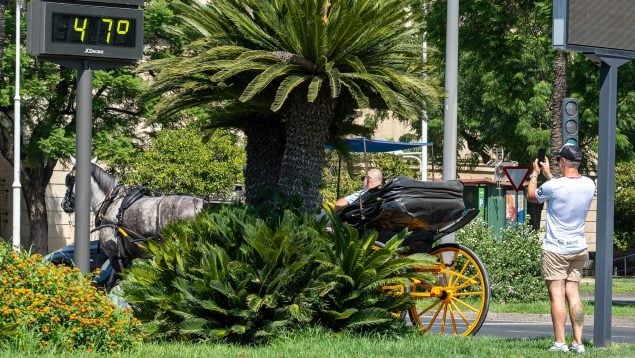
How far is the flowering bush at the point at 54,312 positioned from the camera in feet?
30.5

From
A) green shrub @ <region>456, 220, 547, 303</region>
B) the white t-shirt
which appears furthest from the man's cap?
green shrub @ <region>456, 220, 547, 303</region>

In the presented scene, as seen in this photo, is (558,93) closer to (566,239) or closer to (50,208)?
(566,239)

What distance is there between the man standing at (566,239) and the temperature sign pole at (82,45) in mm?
3934

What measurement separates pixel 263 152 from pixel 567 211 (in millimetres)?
4243

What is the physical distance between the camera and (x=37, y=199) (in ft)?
131

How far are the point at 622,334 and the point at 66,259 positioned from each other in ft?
28.4

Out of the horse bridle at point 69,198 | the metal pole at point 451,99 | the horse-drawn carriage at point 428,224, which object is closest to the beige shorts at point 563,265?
the horse-drawn carriage at point 428,224

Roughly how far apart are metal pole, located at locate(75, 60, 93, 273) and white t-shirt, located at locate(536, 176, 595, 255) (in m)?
4.08

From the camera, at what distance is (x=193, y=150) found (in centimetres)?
3659

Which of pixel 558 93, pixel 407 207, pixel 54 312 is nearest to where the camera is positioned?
pixel 54 312

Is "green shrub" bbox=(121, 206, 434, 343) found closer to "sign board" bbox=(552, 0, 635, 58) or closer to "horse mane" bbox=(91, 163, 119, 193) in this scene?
"sign board" bbox=(552, 0, 635, 58)

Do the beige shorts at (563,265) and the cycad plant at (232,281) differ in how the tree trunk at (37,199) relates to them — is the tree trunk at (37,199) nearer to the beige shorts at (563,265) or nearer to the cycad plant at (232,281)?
the cycad plant at (232,281)

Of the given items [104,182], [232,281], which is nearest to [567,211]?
[232,281]

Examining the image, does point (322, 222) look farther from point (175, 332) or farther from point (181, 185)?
point (181, 185)
